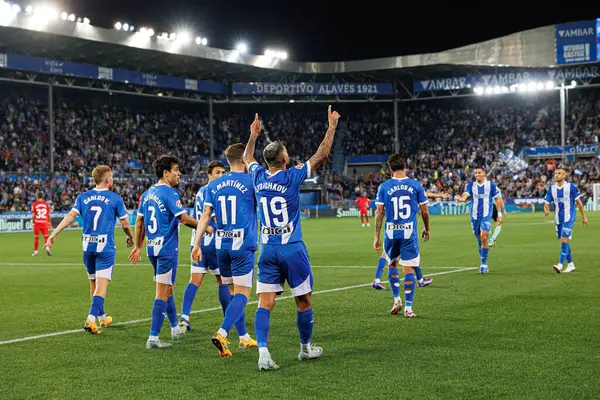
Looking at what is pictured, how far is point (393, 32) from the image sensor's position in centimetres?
7162

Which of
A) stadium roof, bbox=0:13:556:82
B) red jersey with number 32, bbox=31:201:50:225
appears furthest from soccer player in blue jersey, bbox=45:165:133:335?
stadium roof, bbox=0:13:556:82

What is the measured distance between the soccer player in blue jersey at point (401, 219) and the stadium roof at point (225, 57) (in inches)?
1495

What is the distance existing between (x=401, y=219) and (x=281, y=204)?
3757 mm

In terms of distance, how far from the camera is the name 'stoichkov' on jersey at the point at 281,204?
738 cm

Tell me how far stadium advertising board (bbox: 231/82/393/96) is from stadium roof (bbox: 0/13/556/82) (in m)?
0.97

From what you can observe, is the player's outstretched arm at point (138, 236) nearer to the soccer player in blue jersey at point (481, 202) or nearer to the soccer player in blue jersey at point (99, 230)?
the soccer player in blue jersey at point (99, 230)

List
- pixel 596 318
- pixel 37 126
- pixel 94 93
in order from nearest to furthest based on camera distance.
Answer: pixel 596 318
pixel 37 126
pixel 94 93

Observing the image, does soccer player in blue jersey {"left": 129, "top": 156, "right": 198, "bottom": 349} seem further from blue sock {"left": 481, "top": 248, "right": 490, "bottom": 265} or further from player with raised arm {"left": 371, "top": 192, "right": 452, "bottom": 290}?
blue sock {"left": 481, "top": 248, "right": 490, "bottom": 265}

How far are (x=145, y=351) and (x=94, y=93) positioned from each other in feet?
180

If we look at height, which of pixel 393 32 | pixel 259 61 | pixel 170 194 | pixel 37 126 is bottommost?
pixel 170 194

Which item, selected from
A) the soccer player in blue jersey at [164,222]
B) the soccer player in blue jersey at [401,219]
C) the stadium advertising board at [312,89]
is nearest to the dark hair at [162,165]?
the soccer player in blue jersey at [164,222]

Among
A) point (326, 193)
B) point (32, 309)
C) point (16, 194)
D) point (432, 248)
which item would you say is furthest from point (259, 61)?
Result: point (32, 309)

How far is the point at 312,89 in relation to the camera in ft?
215

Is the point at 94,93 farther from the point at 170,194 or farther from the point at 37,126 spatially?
the point at 170,194
